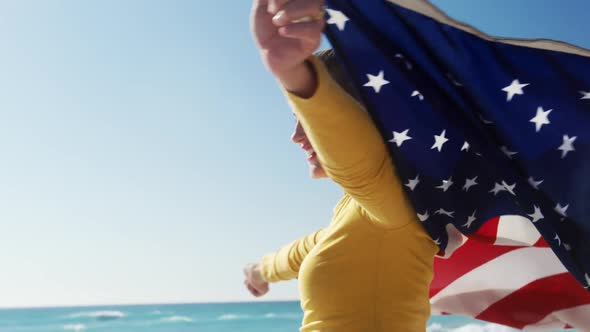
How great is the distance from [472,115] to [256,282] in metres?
1.15

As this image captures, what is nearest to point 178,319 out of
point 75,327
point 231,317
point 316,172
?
point 231,317

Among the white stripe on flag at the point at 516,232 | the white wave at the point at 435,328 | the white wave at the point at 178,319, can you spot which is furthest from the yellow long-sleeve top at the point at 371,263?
the white wave at the point at 178,319

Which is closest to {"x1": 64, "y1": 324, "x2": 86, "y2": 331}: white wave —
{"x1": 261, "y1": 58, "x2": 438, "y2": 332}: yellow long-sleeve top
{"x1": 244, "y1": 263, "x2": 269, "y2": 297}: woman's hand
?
{"x1": 244, "y1": 263, "x2": 269, "y2": 297}: woman's hand

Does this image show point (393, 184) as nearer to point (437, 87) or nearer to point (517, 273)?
point (437, 87)

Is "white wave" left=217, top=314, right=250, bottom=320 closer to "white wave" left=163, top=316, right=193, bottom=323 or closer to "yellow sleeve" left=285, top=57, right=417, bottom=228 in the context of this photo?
"white wave" left=163, top=316, right=193, bottom=323

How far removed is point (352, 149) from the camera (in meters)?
1.28

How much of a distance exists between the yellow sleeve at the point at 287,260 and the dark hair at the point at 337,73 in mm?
617

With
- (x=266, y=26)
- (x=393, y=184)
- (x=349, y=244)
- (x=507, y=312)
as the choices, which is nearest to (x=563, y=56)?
(x=393, y=184)

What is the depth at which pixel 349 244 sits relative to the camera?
5.09 feet

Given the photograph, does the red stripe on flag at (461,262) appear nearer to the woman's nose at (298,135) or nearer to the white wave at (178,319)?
the woman's nose at (298,135)

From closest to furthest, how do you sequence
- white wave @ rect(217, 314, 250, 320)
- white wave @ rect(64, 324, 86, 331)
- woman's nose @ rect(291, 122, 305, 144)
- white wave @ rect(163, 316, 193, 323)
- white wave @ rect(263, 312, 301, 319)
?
woman's nose @ rect(291, 122, 305, 144) < white wave @ rect(64, 324, 86, 331) < white wave @ rect(163, 316, 193, 323) < white wave @ rect(263, 312, 301, 319) < white wave @ rect(217, 314, 250, 320)

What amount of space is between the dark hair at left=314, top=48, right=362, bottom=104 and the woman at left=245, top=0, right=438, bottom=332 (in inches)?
4.6

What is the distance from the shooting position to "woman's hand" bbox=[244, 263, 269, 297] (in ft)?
7.50

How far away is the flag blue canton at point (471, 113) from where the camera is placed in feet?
4.65
